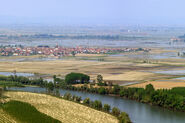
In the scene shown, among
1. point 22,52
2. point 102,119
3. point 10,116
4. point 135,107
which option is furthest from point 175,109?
point 22,52

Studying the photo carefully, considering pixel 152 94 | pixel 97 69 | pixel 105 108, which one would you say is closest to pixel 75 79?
pixel 97 69

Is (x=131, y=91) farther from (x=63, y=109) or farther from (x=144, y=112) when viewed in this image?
(x=63, y=109)

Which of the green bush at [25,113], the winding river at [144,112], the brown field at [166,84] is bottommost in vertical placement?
the winding river at [144,112]

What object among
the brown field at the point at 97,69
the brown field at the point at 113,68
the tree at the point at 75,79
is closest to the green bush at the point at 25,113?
the tree at the point at 75,79

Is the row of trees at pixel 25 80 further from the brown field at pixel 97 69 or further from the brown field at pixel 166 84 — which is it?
the brown field at pixel 166 84

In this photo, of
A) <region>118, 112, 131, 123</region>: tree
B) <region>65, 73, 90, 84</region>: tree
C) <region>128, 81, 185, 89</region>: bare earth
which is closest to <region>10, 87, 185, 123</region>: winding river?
<region>118, 112, 131, 123</region>: tree

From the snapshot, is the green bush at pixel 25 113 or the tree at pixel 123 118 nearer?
the green bush at pixel 25 113

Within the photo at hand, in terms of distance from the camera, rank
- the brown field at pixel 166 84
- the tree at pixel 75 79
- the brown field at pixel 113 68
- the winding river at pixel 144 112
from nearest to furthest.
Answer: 1. the winding river at pixel 144 112
2. the brown field at pixel 166 84
3. the tree at pixel 75 79
4. the brown field at pixel 113 68

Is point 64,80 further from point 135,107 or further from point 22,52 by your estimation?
Result: point 22,52
